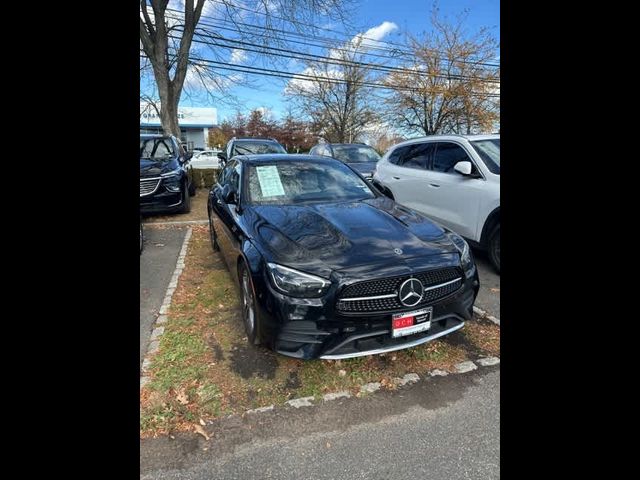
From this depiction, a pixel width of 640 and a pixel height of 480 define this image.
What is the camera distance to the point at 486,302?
13.4ft

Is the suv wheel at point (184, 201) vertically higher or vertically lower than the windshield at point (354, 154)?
lower

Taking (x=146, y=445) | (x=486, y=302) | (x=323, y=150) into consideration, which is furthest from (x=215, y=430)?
(x=323, y=150)

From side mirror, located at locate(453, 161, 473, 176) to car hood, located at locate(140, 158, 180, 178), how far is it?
5.91m

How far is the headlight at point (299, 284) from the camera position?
2430mm

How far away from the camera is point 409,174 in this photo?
616 centimetres

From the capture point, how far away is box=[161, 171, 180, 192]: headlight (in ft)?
25.9

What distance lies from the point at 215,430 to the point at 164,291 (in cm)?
258

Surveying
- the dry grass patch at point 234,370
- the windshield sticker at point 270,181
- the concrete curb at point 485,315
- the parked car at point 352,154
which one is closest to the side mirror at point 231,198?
the windshield sticker at point 270,181

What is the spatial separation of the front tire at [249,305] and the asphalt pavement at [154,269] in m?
0.88

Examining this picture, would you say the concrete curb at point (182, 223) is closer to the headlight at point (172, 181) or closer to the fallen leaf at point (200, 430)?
the headlight at point (172, 181)

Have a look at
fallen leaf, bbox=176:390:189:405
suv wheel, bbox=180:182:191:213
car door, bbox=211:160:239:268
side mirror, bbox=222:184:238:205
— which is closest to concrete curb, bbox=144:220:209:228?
suv wheel, bbox=180:182:191:213

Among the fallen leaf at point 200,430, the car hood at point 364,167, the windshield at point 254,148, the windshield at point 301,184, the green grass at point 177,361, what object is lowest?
the fallen leaf at point 200,430

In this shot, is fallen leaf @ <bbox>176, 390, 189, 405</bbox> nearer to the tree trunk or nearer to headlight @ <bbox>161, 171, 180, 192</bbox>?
headlight @ <bbox>161, 171, 180, 192</bbox>
